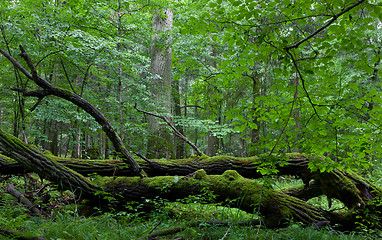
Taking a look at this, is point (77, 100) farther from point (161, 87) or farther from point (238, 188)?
point (161, 87)

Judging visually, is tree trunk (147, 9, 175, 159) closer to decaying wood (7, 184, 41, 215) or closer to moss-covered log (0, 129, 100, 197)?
moss-covered log (0, 129, 100, 197)

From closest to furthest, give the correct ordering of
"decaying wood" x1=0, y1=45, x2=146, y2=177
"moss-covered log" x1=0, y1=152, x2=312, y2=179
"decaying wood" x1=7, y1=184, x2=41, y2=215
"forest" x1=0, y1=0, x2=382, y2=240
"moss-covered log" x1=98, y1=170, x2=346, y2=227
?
1. "forest" x1=0, y1=0, x2=382, y2=240
2. "moss-covered log" x1=98, y1=170, x2=346, y2=227
3. "decaying wood" x1=0, y1=45, x2=146, y2=177
4. "decaying wood" x1=7, y1=184, x2=41, y2=215
5. "moss-covered log" x1=0, y1=152, x2=312, y2=179

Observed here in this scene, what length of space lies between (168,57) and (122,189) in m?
5.75

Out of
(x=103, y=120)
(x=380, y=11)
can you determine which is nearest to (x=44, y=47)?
(x=103, y=120)

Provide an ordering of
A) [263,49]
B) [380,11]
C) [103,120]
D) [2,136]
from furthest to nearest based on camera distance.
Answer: [103,120], [2,136], [263,49], [380,11]

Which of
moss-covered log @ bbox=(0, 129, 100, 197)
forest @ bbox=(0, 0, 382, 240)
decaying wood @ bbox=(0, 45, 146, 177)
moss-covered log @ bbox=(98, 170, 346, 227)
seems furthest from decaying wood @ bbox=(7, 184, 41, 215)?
decaying wood @ bbox=(0, 45, 146, 177)

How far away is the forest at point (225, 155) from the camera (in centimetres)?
239

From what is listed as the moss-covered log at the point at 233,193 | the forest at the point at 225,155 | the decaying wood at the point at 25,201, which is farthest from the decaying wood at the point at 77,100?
the decaying wood at the point at 25,201

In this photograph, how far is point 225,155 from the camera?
587 cm

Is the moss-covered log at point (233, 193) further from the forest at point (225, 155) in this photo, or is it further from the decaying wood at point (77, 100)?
the decaying wood at point (77, 100)

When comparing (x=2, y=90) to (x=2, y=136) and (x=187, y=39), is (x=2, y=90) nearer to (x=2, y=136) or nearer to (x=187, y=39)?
(x=2, y=136)

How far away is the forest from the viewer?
2.39 metres

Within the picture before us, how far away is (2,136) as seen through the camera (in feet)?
13.6

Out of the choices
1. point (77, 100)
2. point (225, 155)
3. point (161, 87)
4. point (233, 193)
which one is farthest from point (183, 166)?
point (161, 87)
